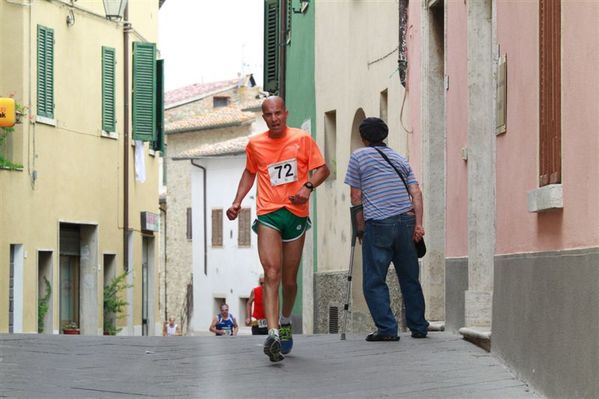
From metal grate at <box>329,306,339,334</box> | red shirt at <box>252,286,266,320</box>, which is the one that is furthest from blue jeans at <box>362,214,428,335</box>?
red shirt at <box>252,286,266,320</box>

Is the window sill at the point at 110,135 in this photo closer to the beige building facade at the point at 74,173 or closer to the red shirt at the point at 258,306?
the beige building facade at the point at 74,173

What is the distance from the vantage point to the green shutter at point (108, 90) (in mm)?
31891

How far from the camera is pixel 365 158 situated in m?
12.6

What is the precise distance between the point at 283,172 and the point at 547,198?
3.02 m

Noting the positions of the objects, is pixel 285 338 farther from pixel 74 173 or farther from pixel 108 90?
pixel 108 90

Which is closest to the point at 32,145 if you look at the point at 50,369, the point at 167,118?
the point at 50,369

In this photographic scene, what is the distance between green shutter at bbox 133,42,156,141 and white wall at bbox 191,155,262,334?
27.1m

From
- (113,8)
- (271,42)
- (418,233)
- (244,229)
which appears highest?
(113,8)

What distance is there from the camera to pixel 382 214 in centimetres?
1255

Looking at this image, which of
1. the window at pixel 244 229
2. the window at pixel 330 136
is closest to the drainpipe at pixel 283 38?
the window at pixel 330 136

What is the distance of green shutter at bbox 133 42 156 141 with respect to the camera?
33.9 m

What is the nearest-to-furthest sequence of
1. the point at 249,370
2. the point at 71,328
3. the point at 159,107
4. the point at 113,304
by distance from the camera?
the point at 249,370, the point at 71,328, the point at 113,304, the point at 159,107

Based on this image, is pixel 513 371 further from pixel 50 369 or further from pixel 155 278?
pixel 155 278

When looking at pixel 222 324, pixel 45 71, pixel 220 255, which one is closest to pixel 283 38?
pixel 45 71
